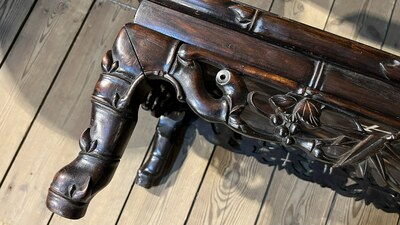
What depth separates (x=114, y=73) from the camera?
851 millimetres

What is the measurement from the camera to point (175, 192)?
52.1 inches

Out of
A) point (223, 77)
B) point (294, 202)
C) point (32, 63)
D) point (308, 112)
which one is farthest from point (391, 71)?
point (32, 63)

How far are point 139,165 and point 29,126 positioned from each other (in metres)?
0.31

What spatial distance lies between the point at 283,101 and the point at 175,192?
61 cm

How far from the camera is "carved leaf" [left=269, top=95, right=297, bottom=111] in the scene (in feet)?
2.58

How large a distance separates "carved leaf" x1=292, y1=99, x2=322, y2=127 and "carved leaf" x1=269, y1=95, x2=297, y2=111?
0.01 meters

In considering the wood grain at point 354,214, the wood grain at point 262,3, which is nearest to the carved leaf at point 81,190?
the wood grain at point 354,214

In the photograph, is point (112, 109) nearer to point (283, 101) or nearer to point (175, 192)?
point (283, 101)

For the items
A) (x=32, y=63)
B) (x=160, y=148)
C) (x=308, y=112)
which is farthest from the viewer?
(x=32, y=63)

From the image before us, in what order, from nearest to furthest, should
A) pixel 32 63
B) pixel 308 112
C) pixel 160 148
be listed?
pixel 308 112, pixel 160 148, pixel 32 63

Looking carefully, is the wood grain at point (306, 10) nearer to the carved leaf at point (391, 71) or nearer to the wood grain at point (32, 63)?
the wood grain at point (32, 63)

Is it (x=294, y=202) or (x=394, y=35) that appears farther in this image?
(x=394, y=35)

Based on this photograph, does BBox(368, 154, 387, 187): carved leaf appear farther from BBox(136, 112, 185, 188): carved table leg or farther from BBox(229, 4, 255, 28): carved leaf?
BBox(136, 112, 185, 188): carved table leg

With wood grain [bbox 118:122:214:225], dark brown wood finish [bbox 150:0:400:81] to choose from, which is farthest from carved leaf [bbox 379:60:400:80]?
wood grain [bbox 118:122:214:225]
